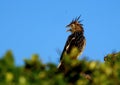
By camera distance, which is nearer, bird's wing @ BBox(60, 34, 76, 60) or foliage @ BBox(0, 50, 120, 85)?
foliage @ BBox(0, 50, 120, 85)

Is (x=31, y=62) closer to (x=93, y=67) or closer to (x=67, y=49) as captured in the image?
(x=93, y=67)

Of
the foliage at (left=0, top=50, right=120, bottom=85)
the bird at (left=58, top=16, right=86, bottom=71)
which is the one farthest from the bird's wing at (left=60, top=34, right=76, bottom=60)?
the foliage at (left=0, top=50, right=120, bottom=85)

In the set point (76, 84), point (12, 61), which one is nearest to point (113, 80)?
point (76, 84)

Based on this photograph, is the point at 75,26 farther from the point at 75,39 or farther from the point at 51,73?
the point at 51,73

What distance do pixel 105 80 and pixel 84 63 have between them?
691 mm

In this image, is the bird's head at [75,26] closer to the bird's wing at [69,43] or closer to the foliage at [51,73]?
the bird's wing at [69,43]

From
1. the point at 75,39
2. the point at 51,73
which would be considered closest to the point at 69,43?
the point at 75,39

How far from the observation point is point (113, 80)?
6.47 m

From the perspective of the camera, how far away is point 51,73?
6207mm

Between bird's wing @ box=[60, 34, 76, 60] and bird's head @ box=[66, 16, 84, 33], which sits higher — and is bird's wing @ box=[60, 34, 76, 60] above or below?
below

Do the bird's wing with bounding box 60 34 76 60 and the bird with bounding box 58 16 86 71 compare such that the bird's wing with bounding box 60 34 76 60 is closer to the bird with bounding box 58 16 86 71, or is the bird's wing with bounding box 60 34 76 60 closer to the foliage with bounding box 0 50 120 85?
the bird with bounding box 58 16 86 71

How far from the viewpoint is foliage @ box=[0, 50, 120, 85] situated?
568 centimetres

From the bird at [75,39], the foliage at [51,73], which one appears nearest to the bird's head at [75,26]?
the bird at [75,39]

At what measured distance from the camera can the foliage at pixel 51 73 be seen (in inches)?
224
